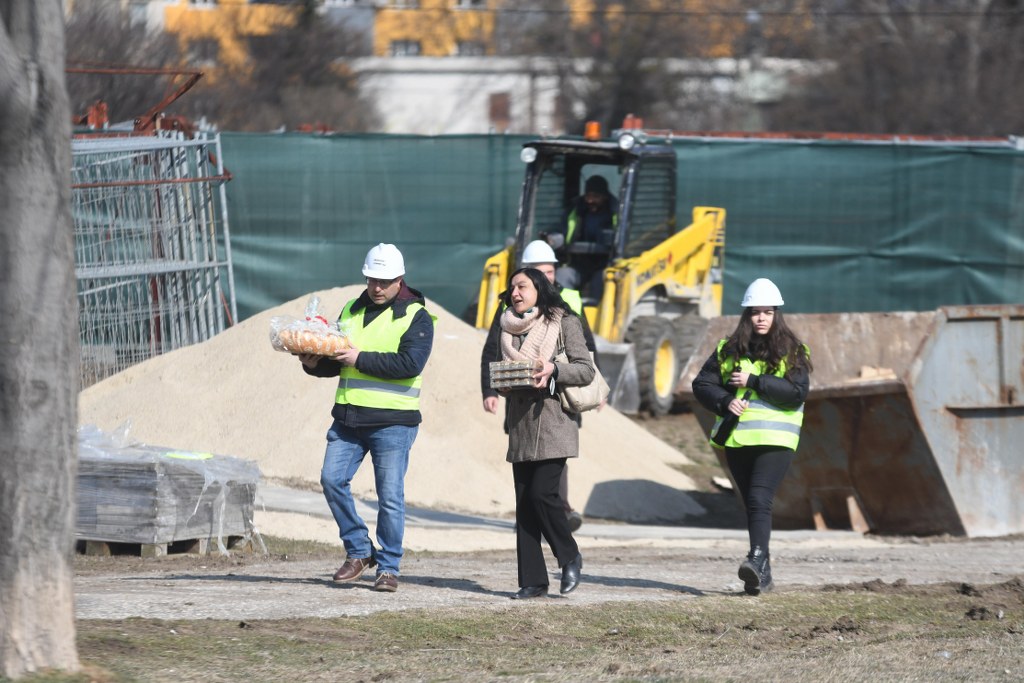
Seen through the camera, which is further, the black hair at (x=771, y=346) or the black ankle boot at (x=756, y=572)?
the black hair at (x=771, y=346)

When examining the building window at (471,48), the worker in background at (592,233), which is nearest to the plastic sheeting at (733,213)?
the worker in background at (592,233)

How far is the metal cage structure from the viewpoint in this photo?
15016 millimetres

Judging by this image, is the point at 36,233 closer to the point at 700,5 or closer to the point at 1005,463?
the point at 1005,463

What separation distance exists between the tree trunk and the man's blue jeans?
2593 mm

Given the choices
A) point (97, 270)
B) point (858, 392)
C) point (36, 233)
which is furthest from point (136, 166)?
point (36, 233)

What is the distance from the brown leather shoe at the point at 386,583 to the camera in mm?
7734

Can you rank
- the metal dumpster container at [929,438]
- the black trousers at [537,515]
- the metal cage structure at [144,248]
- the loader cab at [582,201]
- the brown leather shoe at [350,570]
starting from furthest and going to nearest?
the loader cab at [582,201] → the metal cage structure at [144,248] → the metal dumpster container at [929,438] → the brown leather shoe at [350,570] → the black trousers at [537,515]

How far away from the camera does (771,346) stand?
26.8ft

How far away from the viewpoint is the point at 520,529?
25.8 feet

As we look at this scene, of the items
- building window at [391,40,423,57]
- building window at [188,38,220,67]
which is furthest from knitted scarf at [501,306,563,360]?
building window at [391,40,423,57]

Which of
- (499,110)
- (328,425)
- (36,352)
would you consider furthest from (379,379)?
(499,110)

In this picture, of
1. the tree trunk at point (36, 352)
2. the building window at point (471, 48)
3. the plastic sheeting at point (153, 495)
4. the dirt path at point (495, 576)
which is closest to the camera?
the tree trunk at point (36, 352)

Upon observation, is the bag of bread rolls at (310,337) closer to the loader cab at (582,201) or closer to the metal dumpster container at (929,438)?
the metal dumpster container at (929,438)

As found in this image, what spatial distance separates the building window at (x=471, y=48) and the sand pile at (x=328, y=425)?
42663 millimetres
